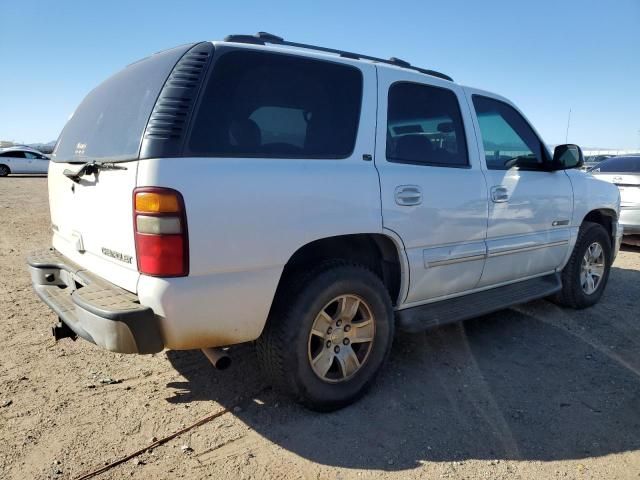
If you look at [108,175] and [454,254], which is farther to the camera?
[454,254]

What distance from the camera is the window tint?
2385mm

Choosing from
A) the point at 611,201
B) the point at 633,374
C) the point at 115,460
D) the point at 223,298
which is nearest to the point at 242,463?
the point at 115,460

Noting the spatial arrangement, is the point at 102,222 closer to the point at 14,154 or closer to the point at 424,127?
the point at 424,127

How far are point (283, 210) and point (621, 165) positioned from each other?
27.5 feet

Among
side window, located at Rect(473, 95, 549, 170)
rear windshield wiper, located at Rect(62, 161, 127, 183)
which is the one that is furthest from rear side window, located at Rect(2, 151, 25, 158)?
side window, located at Rect(473, 95, 549, 170)

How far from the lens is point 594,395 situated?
3188mm

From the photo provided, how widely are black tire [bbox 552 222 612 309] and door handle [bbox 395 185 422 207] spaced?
249 cm

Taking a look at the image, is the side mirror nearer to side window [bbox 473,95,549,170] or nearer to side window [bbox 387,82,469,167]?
side window [bbox 473,95,549,170]

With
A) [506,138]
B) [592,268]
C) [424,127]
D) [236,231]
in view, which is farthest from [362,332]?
[592,268]

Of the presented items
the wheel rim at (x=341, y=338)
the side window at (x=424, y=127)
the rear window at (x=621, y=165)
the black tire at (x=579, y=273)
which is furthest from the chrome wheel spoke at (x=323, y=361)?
the rear window at (x=621, y=165)

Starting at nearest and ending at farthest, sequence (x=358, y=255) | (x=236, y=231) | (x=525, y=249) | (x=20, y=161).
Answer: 1. (x=236, y=231)
2. (x=358, y=255)
3. (x=525, y=249)
4. (x=20, y=161)

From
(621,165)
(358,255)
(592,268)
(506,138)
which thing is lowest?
(592,268)

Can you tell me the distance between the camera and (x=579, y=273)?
477 centimetres

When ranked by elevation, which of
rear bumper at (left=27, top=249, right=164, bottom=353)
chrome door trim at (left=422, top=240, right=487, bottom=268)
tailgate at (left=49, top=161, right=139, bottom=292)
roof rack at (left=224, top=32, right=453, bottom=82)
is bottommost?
rear bumper at (left=27, top=249, right=164, bottom=353)
